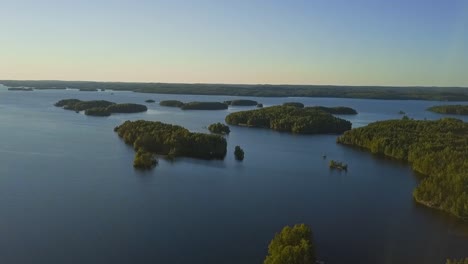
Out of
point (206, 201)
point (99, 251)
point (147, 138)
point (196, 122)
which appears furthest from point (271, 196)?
point (196, 122)

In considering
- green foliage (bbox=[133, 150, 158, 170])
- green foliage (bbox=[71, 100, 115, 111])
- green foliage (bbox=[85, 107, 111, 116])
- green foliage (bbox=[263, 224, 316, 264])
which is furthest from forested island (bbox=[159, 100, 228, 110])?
green foliage (bbox=[263, 224, 316, 264])

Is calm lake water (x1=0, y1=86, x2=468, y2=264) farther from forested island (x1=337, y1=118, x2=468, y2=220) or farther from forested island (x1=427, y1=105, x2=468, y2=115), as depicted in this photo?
forested island (x1=427, y1=105, x2=468, y2=115)

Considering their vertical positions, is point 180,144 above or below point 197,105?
above

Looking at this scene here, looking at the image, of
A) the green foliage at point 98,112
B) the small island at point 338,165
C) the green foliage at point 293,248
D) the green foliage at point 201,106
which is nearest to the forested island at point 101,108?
the green foliage at point 98,112

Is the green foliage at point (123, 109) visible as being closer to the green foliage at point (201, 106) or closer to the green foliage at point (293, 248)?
the green foliage at point (201, 106)

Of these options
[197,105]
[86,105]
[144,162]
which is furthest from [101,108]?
[144,162]

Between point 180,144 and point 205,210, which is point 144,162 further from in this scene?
point 205,210
